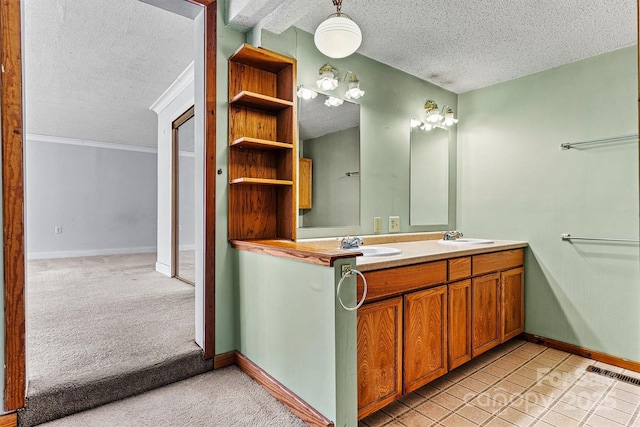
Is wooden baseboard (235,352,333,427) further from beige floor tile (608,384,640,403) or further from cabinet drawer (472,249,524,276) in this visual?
beige floor tile (608,384,640,403)

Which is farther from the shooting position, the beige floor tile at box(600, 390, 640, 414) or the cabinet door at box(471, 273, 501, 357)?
the cabinet door at box(471, 273, 501, 357)

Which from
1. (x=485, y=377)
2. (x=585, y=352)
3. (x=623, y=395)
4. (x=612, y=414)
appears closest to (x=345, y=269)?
(x=485, y=377)

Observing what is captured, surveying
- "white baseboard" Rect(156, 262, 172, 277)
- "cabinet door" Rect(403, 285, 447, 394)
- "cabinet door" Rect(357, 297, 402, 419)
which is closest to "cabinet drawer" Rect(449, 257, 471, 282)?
"cabinet door" Rect(403, 285, 447, 394)

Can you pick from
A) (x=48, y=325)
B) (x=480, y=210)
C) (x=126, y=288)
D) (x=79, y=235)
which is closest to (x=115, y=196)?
(x=79, y=235)

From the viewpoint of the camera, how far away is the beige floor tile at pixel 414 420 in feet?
5.53

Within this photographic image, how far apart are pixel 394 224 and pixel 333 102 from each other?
1095 millimetres

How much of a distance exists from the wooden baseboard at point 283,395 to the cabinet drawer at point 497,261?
1.39 m

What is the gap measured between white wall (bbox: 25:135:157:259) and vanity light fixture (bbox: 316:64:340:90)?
5953mm

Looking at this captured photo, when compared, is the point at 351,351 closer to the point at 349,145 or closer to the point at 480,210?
the point at 349,145

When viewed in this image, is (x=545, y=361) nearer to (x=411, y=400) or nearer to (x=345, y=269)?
(x=411, y=400)

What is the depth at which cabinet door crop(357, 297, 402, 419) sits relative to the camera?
160 centimetres

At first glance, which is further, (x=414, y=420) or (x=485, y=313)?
(x=485, y=313)

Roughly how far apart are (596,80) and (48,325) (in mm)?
4361

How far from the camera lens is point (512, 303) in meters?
2.72
